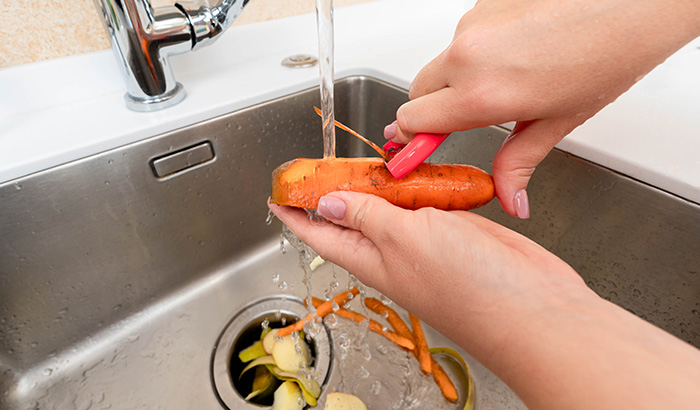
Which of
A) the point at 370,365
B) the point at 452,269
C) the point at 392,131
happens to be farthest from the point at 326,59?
the point at 370,365

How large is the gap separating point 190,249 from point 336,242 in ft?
1.49

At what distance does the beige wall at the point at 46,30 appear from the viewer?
606 millimetres

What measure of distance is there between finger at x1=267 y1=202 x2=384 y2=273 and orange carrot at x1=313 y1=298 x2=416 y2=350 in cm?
29

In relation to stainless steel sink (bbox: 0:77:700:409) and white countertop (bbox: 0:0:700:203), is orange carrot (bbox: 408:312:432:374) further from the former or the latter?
white countertop (bbox: 0:0:700:203)

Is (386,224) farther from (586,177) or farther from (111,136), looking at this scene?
(111,136)

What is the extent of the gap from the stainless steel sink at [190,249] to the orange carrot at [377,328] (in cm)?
→ 8

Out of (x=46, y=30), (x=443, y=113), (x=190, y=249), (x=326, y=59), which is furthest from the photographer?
(x=190, y=249)

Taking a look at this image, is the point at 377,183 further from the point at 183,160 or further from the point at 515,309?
the point at 183,160

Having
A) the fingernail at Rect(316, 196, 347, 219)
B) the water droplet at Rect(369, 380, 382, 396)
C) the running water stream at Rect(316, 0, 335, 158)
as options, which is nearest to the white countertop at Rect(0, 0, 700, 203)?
the running water stream at Rect(316, 0, 335, 158)

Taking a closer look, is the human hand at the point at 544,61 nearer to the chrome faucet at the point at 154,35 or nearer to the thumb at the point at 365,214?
the thumb at the point at 365,214

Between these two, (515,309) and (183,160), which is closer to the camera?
(515,309)

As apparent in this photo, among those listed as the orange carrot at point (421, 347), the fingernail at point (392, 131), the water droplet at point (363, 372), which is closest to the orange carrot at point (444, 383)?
the orange carrot at point (421, 347)

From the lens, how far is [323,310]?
73 cm

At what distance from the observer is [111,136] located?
1.93ft
